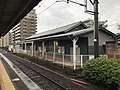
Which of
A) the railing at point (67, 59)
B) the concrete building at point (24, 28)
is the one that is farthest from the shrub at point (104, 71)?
the concrete building at point (24, 28)

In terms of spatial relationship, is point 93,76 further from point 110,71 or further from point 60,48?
point 60,48

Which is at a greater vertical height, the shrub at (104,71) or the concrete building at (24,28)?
the concrete building at (24,28)

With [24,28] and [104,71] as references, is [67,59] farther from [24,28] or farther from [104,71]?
[24,28]

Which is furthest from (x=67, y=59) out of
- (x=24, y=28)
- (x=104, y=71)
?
(x=24, y=28)

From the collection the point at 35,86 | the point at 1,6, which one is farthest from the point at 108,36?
the point at 1,6

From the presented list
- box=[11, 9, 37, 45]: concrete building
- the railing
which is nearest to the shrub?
the railing

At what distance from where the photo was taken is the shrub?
12.8 metres

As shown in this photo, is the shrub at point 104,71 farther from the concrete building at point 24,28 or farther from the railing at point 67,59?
the concrete building at point 24,28

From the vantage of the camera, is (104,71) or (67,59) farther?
(67,59)

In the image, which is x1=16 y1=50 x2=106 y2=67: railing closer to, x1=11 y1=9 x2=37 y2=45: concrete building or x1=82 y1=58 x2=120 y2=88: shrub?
x1=82 y1=58 x2=120 y2=88: shrub

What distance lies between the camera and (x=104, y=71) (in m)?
13.6

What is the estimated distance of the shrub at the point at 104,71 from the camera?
12.8m

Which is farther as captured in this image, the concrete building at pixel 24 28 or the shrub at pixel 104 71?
the concrete building at pixel 24 28

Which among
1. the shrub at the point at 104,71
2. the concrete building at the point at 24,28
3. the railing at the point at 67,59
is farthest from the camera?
the concrete building at the point at 24,28
